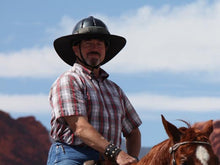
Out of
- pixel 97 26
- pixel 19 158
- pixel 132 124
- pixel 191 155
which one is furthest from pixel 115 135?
pixel 19 158

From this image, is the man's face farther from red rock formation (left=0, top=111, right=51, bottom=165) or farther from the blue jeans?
red rock formation (left=0, top=111, right=51, bottom=165)

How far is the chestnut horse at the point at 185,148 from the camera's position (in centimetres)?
367

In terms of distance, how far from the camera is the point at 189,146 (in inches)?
148

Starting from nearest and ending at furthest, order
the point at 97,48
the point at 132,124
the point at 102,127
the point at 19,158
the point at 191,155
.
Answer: the point at 191,155 < the point at 102,127 < the point at 97,48 < the point at 132,124 < the point at 19,158

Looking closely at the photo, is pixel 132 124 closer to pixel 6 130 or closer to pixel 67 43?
pixel 67 43

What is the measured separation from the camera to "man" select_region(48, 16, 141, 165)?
197 inches

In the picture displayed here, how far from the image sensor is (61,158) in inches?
214

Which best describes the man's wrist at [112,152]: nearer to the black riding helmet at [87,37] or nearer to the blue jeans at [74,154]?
the blue jeans at [74,154]

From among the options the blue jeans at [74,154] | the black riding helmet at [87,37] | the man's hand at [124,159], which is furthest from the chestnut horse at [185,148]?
the black riding helmet at [87,37]

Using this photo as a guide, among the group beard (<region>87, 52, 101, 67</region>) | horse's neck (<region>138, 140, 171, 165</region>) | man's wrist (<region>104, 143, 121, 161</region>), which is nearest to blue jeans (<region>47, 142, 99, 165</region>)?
man's wrist (<region>104, 143, 121, 161</region>)

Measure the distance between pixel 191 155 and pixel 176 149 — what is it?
157mm

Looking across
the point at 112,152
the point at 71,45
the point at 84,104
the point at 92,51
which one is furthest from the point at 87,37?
the point at 112,152

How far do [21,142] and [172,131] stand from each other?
172 ft

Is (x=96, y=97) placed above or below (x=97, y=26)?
below
